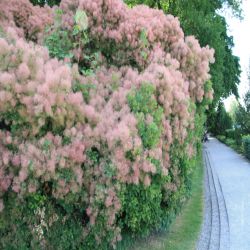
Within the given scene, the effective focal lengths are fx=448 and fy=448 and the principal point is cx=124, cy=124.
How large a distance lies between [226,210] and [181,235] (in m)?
2.73

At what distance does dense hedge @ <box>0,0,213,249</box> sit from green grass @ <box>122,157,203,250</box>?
0.73 m

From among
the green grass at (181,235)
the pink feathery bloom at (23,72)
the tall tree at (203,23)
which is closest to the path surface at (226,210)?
the green grass at (181,235)

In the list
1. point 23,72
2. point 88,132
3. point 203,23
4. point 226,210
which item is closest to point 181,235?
point 226,210

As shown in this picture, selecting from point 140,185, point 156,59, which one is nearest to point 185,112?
point 156,59

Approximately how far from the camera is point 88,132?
6039 millimetres

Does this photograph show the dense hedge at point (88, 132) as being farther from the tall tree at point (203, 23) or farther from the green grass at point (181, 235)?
the tall tree at point (203, 23)

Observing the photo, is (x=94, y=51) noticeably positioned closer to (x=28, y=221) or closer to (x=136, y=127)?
(x=136, y=127)

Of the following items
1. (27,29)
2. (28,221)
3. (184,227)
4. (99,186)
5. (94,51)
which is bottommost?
(184,227)

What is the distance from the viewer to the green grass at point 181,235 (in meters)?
8.58

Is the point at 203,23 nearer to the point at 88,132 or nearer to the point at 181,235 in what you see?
the point at 181,235

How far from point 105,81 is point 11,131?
6.78 ft

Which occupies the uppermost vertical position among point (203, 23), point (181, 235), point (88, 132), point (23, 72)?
point (203, 23)

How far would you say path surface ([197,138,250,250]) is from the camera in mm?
9211

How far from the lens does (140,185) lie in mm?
6578
